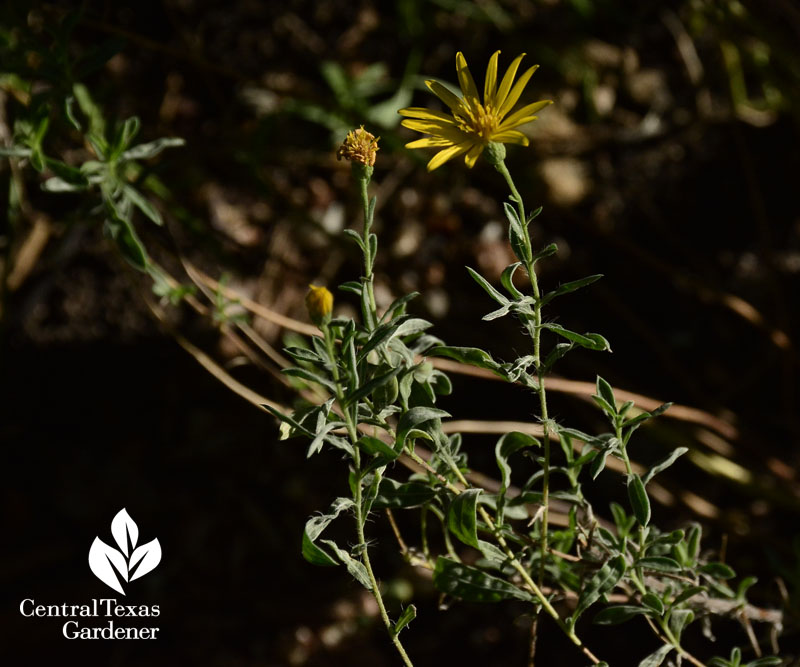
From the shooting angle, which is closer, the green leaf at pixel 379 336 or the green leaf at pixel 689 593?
the green leaf at pixel 379 336

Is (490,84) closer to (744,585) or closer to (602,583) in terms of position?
(602,583)

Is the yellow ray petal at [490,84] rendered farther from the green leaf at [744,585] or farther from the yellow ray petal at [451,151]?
the green leaf at [744,585]

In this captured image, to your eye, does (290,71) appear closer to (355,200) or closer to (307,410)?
(355,200)

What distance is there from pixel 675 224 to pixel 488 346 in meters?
0.69

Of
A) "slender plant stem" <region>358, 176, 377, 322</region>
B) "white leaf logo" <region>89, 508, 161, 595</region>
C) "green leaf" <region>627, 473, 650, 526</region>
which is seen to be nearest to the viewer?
"slender plant stem" <region>358, 176, 377, 322</region>

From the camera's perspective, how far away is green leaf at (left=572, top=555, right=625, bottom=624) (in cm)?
90

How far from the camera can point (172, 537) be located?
1867 millimetres

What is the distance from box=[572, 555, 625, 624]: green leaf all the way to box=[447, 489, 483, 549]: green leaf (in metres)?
0.15

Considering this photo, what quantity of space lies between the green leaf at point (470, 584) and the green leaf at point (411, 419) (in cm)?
25

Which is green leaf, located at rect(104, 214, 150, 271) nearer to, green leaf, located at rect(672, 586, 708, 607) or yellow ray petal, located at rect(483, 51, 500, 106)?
yellow ray petal, located at rect(483, 51, 500, 106)

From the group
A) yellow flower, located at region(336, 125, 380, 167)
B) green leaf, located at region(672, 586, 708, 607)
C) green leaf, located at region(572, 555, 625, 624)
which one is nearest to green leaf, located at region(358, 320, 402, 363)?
yellow flower, located at region(336, 125, 380, 167)

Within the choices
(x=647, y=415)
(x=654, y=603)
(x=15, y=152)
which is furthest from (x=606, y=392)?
(x=15, y=152)

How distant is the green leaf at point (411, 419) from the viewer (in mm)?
811

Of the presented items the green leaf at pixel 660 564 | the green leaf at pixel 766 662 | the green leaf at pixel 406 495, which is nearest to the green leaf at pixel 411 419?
the green leaf at pixel 406 495
